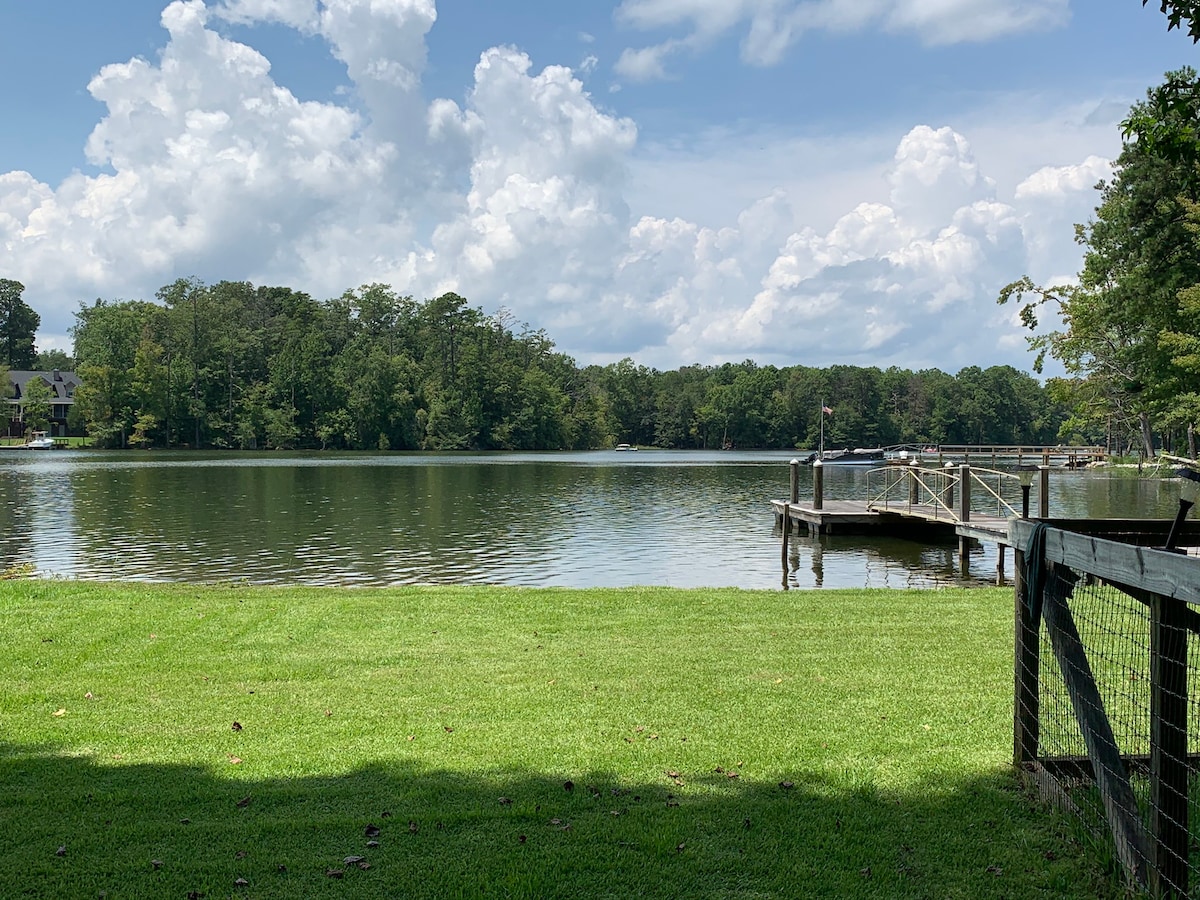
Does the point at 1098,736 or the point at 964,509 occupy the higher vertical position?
the point at 1098,736

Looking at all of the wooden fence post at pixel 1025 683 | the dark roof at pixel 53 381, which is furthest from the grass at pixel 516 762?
the dark roof at pixel 53 381

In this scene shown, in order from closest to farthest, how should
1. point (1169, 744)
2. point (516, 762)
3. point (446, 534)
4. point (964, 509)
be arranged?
1. point (1169, 744)
2. point (516, 762)
3. point (964, 509)
4. point (446, 534)

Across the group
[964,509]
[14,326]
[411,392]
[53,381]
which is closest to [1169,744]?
[964,509]

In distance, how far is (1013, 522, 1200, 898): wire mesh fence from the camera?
4.02 m

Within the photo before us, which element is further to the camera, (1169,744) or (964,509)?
(964,509)

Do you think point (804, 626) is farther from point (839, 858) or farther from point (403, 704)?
point (839, 858)

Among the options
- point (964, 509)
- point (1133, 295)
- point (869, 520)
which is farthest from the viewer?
point (1133, 295)

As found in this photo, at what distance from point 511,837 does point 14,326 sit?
160248 millimetres

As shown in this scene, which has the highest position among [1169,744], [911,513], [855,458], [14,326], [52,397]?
[14,326]

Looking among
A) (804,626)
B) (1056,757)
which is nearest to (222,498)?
(804,626)

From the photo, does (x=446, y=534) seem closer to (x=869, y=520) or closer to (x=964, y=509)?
(x=869, y=520)

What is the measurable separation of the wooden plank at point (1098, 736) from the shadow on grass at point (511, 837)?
210 millimetres

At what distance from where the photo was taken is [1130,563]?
13.5 feet

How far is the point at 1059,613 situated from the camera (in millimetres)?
4848
